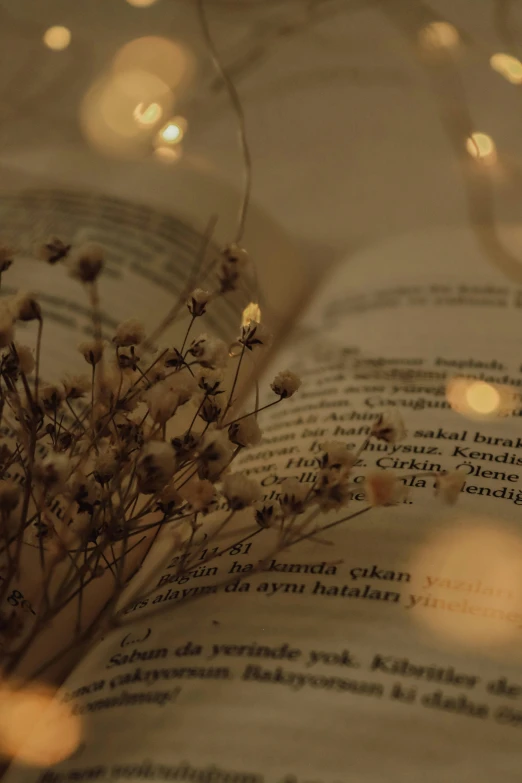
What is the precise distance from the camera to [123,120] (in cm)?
89

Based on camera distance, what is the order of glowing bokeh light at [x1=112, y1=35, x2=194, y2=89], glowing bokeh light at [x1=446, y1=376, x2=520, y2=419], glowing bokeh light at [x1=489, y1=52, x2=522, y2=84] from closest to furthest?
glowing bokeh light at [x1=446, y1=376, x2=520, y2=419] → glowing bokeh light at [x1=489, y1=52, x2=522, y2=84] → glowing bokeh light at [x1=112, y1=35, x2=194, y2=89]

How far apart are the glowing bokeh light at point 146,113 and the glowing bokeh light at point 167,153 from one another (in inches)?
1.2

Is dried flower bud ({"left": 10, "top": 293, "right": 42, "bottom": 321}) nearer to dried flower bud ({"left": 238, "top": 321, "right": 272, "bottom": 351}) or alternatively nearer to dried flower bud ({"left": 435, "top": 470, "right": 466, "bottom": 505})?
dried flower bud ({"left": 238, "top": 321, "right": 272, "bottom": 351})

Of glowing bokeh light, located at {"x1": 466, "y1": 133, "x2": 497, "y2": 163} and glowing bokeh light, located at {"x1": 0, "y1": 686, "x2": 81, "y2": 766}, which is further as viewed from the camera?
glowing bokeh light, located at {"x1": 466, "y1": 133, "x2": 497, "y2": 163}

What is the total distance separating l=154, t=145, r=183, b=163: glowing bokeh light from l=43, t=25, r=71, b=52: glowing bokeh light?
0.24 m

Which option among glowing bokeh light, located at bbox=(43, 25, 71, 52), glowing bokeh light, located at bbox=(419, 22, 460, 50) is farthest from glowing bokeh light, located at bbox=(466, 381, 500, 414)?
glowing bokeh light, located at bbox=(43, 25, 71, 52)

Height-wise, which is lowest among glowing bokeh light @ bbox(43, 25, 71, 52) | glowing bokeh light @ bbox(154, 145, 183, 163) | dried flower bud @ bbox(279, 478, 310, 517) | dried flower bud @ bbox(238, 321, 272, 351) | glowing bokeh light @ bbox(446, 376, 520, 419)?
dried flower bud @ bbox(279, 478, 310, 517)

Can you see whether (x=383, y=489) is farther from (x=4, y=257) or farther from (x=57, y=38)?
(x=57, y=38)

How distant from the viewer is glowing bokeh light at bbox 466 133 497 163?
860 millimetres

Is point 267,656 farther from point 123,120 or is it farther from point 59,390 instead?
point 123,120

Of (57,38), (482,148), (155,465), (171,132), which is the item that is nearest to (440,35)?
(482,148)

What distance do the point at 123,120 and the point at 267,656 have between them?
687 mm

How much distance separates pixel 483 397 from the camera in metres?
Answer: 0.55

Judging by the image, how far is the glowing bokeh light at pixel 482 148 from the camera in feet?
2.82
